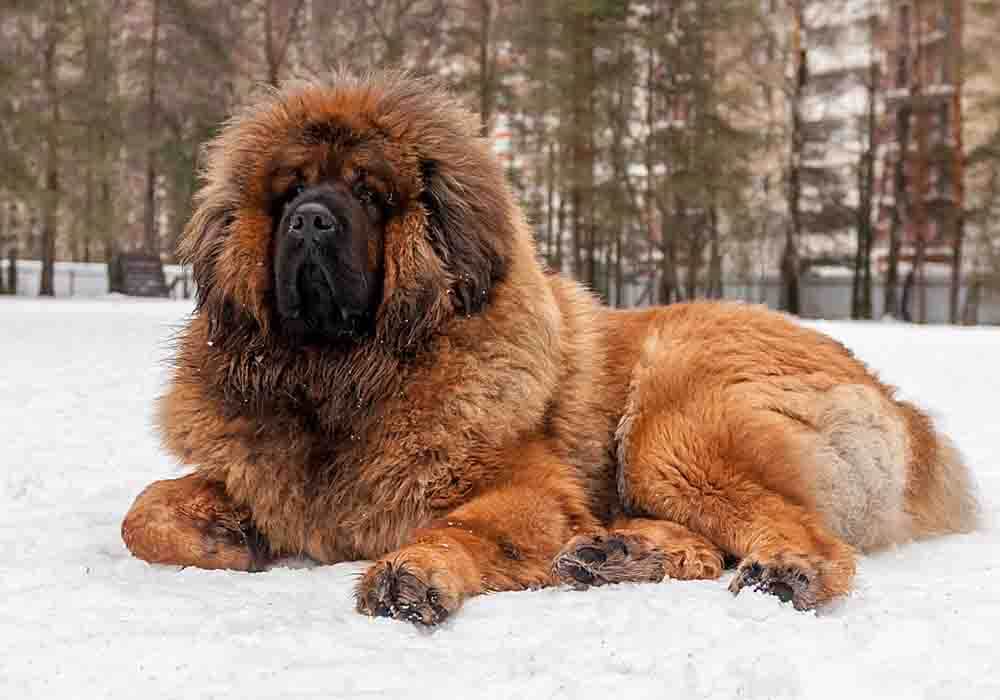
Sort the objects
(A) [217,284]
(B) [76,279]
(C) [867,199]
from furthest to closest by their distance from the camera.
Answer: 1. (B) [76,279]
2. (C) [867,199]
3. (A) [217,284]

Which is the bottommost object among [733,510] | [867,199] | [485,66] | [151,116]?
[733,510]

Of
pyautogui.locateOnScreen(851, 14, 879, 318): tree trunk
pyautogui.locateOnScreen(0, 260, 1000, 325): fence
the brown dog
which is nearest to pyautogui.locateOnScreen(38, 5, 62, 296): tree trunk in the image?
pyautogui.locateOnScreen(0, 260, 1000, 325): fence

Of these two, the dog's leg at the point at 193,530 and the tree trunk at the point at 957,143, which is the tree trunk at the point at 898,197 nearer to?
the tree trunk at the point at 957,143

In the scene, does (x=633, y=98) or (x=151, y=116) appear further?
(x=151, y=116)

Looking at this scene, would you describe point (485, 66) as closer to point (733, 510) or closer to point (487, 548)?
point (733, 510)

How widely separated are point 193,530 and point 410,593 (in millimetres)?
1080

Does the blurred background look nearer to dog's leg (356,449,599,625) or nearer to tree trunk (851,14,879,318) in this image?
tree trunk (851,14,879,318)

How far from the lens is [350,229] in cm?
361

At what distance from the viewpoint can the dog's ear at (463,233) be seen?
3841mm

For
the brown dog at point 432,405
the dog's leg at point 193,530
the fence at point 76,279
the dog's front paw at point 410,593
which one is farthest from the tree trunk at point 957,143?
the dog's front paw at point 410,593

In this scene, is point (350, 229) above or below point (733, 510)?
above

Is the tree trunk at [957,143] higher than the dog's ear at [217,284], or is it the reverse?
the tree trunk at [957,143]

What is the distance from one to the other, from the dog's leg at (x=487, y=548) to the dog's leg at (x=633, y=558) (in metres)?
0.10

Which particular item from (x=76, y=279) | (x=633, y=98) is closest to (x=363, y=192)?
(x=633, y=98)
